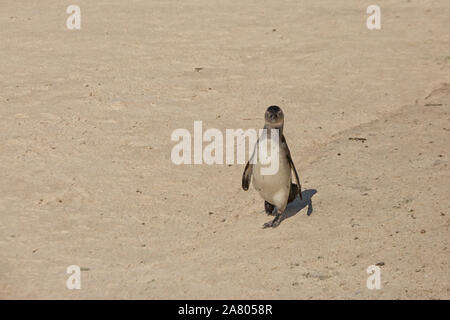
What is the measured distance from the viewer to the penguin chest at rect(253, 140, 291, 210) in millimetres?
6297

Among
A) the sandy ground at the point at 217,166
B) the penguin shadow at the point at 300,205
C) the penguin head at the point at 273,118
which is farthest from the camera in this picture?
the penguin shadow at the point at 300,205

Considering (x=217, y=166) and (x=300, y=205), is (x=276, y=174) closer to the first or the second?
(x=300, y=205)

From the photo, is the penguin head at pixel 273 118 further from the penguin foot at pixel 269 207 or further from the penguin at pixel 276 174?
the penguin foot at pixel 269 207

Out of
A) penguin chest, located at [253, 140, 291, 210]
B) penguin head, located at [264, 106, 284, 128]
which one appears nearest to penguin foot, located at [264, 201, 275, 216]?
penguin chest, located at [253, 140, 291, 210]

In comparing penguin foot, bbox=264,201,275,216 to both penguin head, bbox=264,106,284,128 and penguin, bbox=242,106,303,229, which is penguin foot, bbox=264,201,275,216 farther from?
penguin head, bbox=264,106,284,128

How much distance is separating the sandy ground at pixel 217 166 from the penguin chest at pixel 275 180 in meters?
0.24

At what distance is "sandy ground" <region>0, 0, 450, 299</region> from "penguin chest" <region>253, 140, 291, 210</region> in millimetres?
241

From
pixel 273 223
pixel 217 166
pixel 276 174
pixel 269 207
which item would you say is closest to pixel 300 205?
pixel 269 207

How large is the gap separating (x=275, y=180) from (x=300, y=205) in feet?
1.88

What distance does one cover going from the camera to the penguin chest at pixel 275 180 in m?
6.30

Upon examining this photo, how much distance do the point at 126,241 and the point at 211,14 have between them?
6506 mm

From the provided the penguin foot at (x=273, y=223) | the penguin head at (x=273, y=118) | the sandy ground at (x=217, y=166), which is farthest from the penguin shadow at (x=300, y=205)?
the penguin head at (x=273, y=118)

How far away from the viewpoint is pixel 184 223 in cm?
675

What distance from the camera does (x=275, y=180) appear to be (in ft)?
20.7
